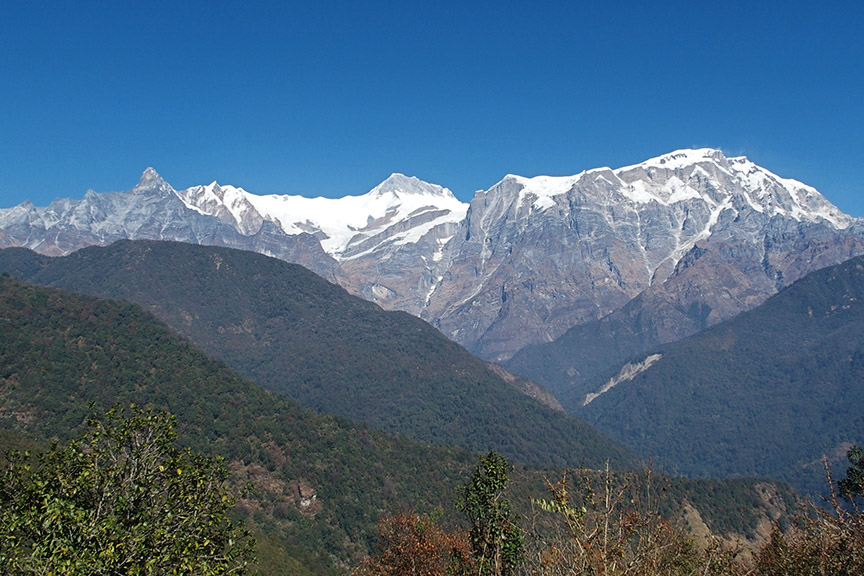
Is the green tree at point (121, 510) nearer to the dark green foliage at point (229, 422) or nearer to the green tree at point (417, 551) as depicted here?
the green tree at point (417, 551)

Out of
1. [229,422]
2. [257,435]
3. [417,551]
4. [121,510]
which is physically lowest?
[417,551]

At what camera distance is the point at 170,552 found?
890 inches

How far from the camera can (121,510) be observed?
24.0 meters

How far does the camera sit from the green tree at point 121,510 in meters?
21.0

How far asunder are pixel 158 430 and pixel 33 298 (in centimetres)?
15862

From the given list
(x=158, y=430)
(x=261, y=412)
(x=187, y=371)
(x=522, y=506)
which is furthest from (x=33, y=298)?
(x=158, y=430)

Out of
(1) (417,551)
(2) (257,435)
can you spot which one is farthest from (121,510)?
(2) (257,435)

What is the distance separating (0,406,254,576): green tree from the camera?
68.9 feet

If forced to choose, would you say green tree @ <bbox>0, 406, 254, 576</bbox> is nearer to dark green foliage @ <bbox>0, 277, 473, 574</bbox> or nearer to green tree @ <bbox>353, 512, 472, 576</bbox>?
green tree @ <bbox>353, 512, 472, 576</bbox>

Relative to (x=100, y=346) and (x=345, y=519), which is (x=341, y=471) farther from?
(x=100, y=346)

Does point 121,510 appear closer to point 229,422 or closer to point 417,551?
point 417,551

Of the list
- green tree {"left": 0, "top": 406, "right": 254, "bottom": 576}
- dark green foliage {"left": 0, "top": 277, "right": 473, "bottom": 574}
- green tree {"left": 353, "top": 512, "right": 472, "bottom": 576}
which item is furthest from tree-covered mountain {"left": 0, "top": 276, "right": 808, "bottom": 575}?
green tree {"left": 0, "top": 406, "right": 254, "bottom": 576}

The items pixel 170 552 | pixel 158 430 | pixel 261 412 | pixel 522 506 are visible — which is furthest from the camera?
pixel 261 412

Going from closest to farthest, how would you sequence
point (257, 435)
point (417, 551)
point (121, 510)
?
point (121, 510) < point (417, 551) < point (257, 435)
